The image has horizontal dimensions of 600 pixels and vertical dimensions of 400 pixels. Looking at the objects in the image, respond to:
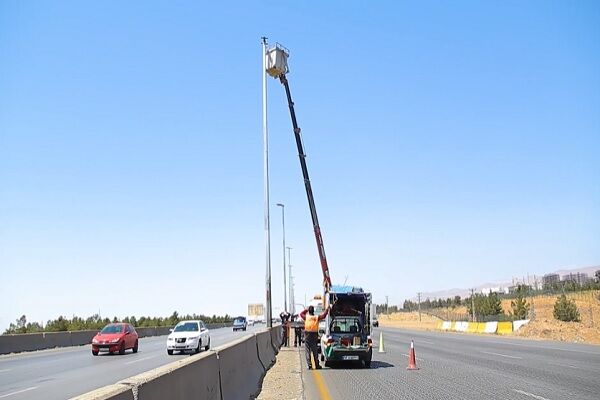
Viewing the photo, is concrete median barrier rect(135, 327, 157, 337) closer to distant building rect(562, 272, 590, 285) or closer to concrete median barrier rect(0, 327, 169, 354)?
concrete median barrier rect(0, 327, 169, 354)

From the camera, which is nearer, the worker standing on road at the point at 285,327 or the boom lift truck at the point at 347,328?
the boom lift truck at the point at 347,328

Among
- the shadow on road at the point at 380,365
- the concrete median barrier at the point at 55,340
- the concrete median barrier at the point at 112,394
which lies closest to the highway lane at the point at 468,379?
the shadow on road at the point at 380,365

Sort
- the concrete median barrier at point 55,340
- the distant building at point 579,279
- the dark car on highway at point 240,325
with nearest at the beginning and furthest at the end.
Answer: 1. the concrete median barrier at point 55,340
2. the dark car on highway at point 240,325
3. the distant building at point 579,279

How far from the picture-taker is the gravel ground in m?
14.2

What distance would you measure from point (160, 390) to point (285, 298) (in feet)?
291

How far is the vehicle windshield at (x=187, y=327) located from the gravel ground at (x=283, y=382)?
8.63m

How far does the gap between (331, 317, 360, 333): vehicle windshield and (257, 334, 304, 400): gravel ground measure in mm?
1832

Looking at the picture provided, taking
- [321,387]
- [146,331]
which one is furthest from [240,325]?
[321,387]

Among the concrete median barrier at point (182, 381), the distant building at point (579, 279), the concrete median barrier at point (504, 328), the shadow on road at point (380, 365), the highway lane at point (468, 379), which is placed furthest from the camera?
the distant building at point (579, 279)

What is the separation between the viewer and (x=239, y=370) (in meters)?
13.4

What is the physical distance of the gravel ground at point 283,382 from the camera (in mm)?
14188

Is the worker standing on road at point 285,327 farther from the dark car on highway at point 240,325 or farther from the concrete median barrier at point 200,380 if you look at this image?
the dark car on highway at point 240,325

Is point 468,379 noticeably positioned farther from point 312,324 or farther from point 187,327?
point 187,327

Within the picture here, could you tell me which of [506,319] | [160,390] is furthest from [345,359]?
[506,319]
